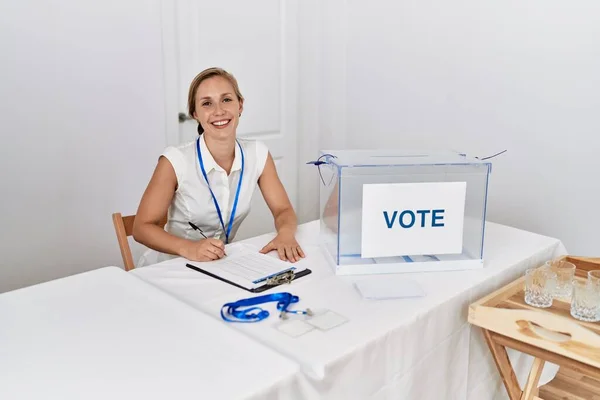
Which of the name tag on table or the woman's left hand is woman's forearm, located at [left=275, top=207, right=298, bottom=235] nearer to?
the woman's left hand

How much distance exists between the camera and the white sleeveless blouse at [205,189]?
1.92 m

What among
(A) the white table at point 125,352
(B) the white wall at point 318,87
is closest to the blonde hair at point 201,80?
(A) the white table at point 125,352

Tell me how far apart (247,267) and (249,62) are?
2.01m

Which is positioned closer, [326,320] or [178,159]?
[326,320]

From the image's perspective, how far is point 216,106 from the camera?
1892 millimetres

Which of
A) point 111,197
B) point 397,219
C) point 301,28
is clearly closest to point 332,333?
point 397,219

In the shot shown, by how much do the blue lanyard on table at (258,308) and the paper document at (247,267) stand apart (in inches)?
4.5

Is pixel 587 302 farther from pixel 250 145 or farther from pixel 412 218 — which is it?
pixel 250 145

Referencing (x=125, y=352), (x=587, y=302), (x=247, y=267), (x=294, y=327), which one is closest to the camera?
(x=125, y=352)

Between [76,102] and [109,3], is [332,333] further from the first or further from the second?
[109,3]

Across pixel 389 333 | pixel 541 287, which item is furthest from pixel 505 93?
pixel 389 333

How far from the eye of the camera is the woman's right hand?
1.64 meters

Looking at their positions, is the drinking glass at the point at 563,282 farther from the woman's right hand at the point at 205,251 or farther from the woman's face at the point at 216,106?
the woman's face at the point at 216,106

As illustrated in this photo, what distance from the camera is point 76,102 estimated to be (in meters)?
2.63
